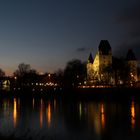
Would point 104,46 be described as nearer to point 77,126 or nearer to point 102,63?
point 102,63

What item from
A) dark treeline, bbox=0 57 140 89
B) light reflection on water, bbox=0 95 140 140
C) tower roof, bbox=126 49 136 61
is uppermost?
tower roof, bbox=126 49 136 61

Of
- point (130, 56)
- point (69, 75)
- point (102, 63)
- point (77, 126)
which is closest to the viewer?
point (77, 126)

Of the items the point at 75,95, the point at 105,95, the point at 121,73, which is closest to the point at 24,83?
the point at 121,73

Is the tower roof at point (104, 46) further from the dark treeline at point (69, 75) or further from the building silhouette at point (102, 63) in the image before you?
the dark treeline at point (69, 75)

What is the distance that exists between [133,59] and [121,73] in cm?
4046

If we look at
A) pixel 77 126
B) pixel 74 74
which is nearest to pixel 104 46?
pixel 74 74

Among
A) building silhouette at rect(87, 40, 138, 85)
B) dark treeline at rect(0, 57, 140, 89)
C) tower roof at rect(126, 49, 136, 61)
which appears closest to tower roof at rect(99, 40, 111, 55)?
building silhouette at rect(87, 40, 138, 85)

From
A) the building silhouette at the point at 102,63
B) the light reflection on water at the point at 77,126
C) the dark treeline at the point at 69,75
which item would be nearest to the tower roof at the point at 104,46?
the building silhouette at the point at 102,63

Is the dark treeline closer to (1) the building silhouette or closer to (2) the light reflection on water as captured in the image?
(1) the building silhouette

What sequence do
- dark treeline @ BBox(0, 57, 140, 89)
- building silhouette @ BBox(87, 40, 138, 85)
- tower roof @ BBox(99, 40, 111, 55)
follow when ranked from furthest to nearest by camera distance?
tower roof @ BBox(99, 40, 111, 55) < building silhouette @ BBox(87, 40, 138, 85) < dark treeline @ BBox(0, 57, 140, 89)

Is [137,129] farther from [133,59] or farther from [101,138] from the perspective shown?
[133,59]

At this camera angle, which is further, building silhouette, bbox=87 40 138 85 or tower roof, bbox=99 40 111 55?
tower roof, bbox=99 40 111 55

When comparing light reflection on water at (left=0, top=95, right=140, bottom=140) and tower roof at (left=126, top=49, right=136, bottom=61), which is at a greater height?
tower roof at (left=126, top=49, right=136, bottom=61)

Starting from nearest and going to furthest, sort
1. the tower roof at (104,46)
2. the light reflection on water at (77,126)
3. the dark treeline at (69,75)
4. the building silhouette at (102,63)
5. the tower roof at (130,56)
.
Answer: the light reflection on water at (77,126)
the dark treeline at (69,75)
the building silhouette at (102,63)
the tower roof at (130,56)
the tower roof at (104,46)
